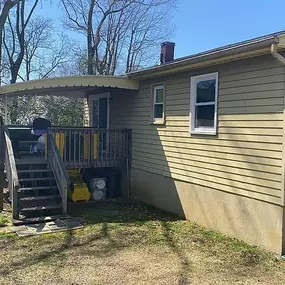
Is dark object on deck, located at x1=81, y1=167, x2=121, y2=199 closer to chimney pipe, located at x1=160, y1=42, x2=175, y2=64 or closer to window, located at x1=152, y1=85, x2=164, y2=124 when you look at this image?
window, located at x1=152, y1=85, x2=164, y2=124

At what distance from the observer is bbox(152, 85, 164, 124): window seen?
28.8 feet

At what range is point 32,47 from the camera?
1039 inches

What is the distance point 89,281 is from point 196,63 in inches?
174

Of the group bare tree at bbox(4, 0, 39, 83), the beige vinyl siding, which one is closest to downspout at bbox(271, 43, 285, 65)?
Answer: the beige vinyl siding

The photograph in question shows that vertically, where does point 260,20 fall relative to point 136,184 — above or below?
above

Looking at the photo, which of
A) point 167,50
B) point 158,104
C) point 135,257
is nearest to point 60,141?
point 158,104

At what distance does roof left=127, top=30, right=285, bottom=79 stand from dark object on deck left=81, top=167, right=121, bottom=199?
148 inches

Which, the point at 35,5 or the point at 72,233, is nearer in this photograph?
the point at 72,233

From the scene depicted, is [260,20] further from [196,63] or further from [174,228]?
[174,228]

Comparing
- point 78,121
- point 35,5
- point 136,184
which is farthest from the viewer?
point 35,5

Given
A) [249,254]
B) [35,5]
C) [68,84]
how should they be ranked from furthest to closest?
1. [35,5]
2. [68,84]
3. [249,254]

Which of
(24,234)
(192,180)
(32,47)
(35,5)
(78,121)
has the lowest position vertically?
(24,234)

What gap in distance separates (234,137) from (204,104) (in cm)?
115

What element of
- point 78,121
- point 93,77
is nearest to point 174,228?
point 93,77
